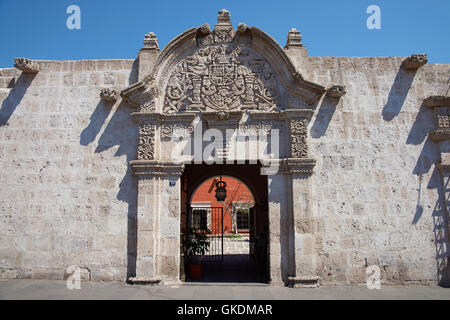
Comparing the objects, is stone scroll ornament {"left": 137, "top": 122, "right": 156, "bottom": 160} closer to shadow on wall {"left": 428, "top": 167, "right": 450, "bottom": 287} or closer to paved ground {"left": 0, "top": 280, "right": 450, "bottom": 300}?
paved ground {"left": 0, "top": 280, "right": 450, "bottom": 300}

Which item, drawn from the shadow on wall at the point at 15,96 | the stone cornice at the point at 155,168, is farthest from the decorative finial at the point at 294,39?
the shadow on wall at the point at 15,96

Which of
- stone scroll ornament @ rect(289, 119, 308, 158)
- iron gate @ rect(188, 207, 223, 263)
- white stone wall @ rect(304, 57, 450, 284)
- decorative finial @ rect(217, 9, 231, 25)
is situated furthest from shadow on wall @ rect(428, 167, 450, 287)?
decorative finial @ rect(217, 9, 231, 25)

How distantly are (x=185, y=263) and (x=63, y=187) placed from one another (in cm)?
272

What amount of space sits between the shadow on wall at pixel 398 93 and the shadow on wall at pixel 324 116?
955 millimetres

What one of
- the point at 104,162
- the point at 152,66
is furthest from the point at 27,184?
the point at 152,66

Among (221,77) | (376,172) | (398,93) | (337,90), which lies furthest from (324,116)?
(221,77)

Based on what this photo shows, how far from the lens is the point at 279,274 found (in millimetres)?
5258

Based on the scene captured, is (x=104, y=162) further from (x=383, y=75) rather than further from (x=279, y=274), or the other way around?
(x=383, y=75)

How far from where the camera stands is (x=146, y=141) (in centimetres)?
557

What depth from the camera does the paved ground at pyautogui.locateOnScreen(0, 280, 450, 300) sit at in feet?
15.0

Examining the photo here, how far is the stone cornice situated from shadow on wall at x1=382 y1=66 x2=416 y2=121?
3926 mm

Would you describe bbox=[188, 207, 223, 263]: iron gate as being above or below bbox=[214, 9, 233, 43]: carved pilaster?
below

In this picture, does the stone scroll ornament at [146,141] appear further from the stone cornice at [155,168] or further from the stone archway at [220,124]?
the stone cornice at [155,168]

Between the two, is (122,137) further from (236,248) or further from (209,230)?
(236,248)
